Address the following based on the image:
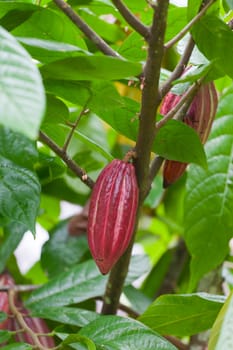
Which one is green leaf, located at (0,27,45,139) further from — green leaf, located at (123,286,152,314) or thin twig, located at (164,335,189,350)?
green leaf, located at (123,286,152,314)

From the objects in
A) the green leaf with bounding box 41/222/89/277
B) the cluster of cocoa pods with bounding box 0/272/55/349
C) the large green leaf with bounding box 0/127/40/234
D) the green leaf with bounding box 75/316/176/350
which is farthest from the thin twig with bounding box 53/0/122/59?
the green leaf with bounding box 41/222/89/277

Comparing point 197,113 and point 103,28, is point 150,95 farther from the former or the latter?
point 103,28

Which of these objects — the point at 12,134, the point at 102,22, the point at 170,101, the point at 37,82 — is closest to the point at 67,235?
the point at 102,22

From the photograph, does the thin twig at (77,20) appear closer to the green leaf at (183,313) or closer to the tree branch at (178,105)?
the tree branch at (178,105)

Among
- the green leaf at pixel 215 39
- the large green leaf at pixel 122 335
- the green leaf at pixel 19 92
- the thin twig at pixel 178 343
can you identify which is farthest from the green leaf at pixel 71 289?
the green leaf at pixel 19 92

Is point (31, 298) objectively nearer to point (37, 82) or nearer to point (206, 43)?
point (206, 43)

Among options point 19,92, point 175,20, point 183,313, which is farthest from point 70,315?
point 19,92

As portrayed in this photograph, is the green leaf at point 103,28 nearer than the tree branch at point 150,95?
No
